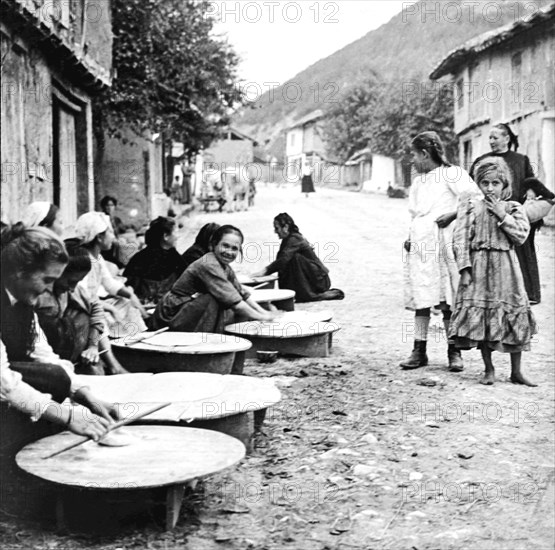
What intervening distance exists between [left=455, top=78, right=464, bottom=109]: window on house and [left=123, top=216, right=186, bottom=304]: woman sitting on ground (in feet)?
79.5

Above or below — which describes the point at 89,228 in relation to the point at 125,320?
above

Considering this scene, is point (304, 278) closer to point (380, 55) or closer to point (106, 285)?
point (106, 285)

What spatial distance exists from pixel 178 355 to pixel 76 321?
0.71 metres

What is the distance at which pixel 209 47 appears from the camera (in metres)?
21.8

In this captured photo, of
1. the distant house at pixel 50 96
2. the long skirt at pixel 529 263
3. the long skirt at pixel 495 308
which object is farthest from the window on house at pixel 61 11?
the long skirt at pixel 495 308

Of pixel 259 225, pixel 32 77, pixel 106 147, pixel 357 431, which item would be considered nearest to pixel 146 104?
pixel 106 147

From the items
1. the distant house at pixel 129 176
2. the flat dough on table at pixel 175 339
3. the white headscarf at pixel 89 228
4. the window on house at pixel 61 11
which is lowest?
the flat dough on table at pixel 175 339

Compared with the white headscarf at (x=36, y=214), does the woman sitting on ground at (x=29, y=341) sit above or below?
below

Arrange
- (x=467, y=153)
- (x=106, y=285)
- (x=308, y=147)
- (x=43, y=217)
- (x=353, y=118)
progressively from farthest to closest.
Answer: (x=308, y=147)
(x=353, y=118)
(x=467, y=153)
(x=106, y=285)
(x=43, y=217)

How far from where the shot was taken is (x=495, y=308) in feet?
21.2

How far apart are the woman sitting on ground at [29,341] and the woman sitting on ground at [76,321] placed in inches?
45.6

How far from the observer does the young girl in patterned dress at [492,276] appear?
6422mm

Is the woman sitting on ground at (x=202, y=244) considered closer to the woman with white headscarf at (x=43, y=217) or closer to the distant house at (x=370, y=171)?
the woman with white headscarf at (x=43, y=217)

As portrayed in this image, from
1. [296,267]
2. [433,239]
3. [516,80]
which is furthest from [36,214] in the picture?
[516,80]
